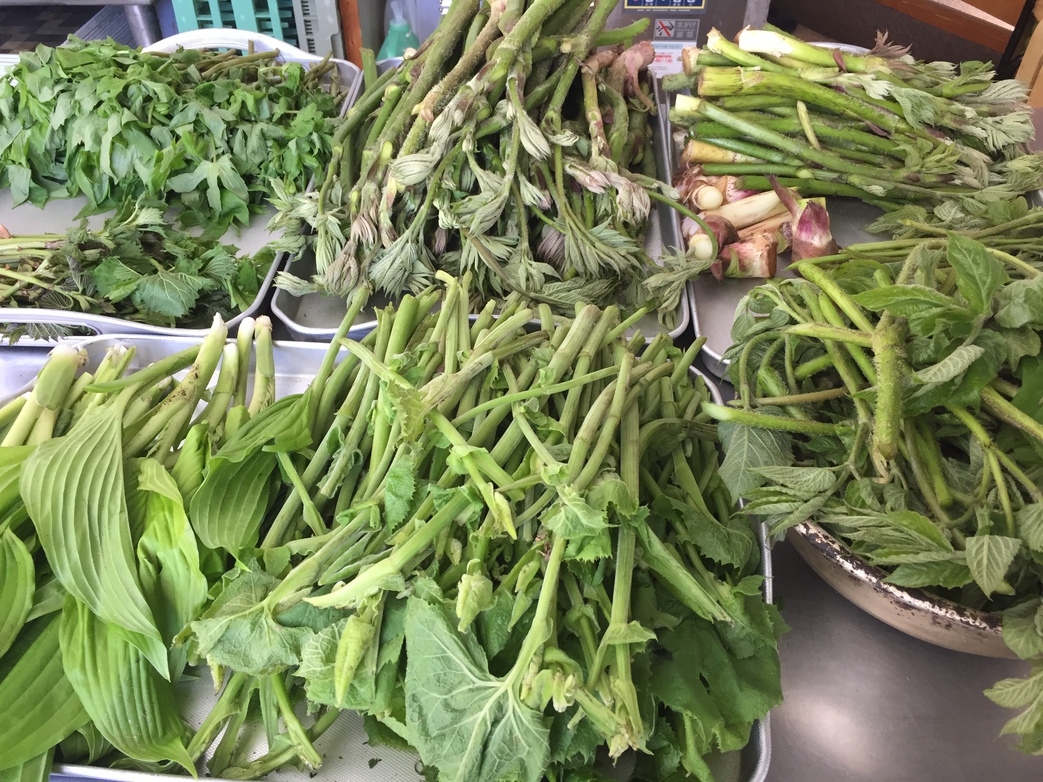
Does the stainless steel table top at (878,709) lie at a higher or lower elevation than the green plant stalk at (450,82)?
lower

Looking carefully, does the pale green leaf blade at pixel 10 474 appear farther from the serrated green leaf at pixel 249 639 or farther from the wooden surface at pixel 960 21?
the wooden surface at pixel 960 21

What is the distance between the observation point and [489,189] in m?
1.35

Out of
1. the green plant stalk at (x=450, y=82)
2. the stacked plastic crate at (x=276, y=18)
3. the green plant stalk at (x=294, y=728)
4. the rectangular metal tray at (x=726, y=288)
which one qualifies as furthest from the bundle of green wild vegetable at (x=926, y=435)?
the stacked plastic crate at (x=276, y=18)

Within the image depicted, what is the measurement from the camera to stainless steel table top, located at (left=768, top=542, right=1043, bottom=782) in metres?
0.90

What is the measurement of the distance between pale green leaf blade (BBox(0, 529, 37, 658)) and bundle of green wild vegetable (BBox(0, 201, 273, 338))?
64 centimetres

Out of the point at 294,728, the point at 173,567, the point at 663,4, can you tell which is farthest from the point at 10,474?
the point at 663,4

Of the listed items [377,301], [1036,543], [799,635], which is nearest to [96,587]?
[377,301]

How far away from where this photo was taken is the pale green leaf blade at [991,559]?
28.2 inches

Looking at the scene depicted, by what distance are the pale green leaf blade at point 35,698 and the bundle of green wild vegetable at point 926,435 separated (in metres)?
0.84

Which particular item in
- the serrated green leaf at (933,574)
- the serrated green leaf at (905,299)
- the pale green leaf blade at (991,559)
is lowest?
the serrated green leaf at (933,574)

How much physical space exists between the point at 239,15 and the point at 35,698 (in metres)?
2.13

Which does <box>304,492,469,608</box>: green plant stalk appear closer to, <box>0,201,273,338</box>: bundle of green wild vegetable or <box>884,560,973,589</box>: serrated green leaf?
<box>884,560,973,589</box>: serrated green leaf

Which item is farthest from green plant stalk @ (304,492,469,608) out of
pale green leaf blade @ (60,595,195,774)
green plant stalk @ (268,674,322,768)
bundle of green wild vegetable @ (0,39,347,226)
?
bundle of green wild vegetable @ (0,39,347,226)

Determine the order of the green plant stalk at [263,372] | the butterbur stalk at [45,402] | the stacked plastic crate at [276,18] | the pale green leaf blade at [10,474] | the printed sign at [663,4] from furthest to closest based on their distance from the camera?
the stacked plastic crate at [276,18], the printed sign at [663,4], the green plant stalk at [263,372], the butterbur stalk at [45,402], the pale green leaf blade at [10,474]
